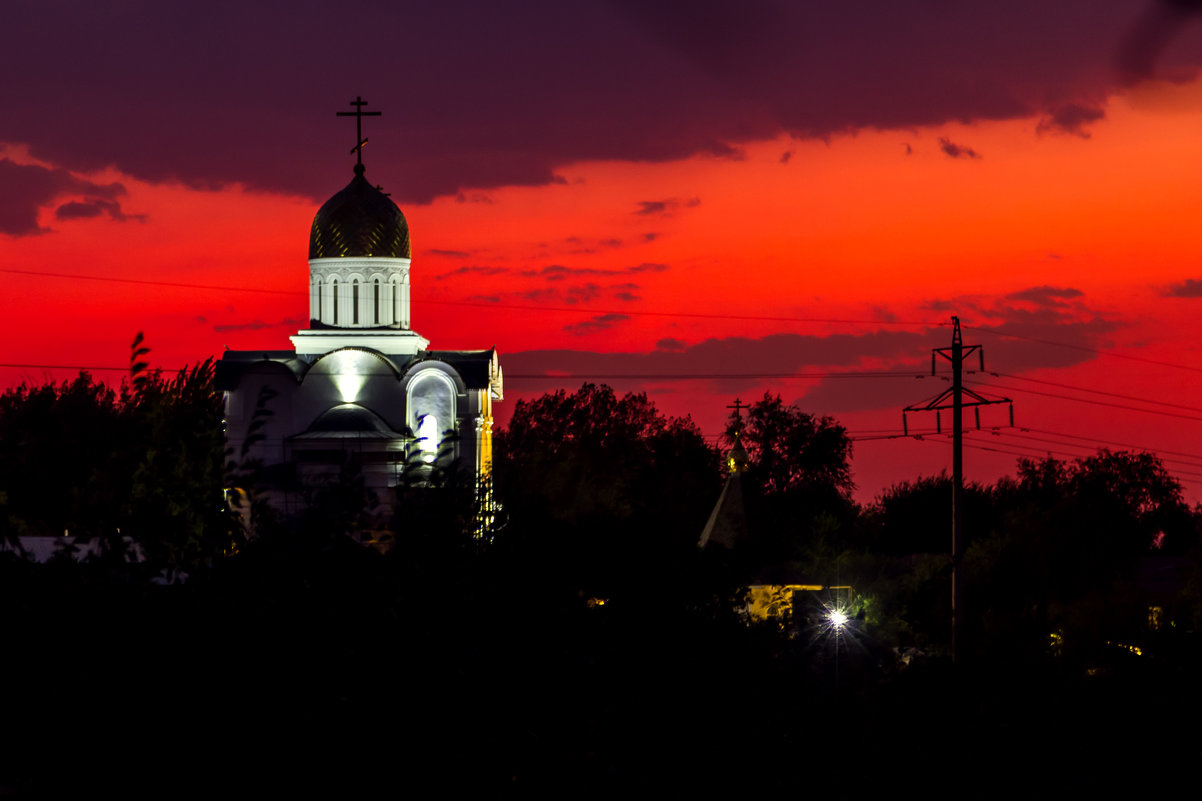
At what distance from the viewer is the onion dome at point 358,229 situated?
198ft

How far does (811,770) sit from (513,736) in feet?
10.2

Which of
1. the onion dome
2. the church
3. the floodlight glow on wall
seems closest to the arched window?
the church

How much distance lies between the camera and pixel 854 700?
14.7m

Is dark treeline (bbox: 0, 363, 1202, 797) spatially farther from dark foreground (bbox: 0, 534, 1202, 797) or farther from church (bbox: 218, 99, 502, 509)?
church (bbox: 218, 99, 502, 509)

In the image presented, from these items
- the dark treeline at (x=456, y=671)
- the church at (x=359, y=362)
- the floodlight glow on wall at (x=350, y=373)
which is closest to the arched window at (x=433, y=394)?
the church at (x=359, y=362)

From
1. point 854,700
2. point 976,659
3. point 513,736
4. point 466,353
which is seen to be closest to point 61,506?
point 466,353

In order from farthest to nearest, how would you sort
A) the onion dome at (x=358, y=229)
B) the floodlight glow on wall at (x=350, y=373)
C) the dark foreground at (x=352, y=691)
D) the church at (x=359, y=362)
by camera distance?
the onion dome at (x=358, y=229) → the floodlight glow on wall at (x=350, y=373) → the church at (x=359, y=362) → the dark foreground at (x=352, y=691)

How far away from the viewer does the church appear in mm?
58656

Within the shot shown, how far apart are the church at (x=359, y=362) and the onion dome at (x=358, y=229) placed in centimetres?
3

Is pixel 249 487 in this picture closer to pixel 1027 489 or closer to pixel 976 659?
pixel 976 659

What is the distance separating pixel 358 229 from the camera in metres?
60.3

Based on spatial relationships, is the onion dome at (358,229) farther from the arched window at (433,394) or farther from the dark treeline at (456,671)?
the dark treeline at (456,671)

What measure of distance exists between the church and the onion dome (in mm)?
30

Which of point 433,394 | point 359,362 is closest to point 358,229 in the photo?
point 359,362
